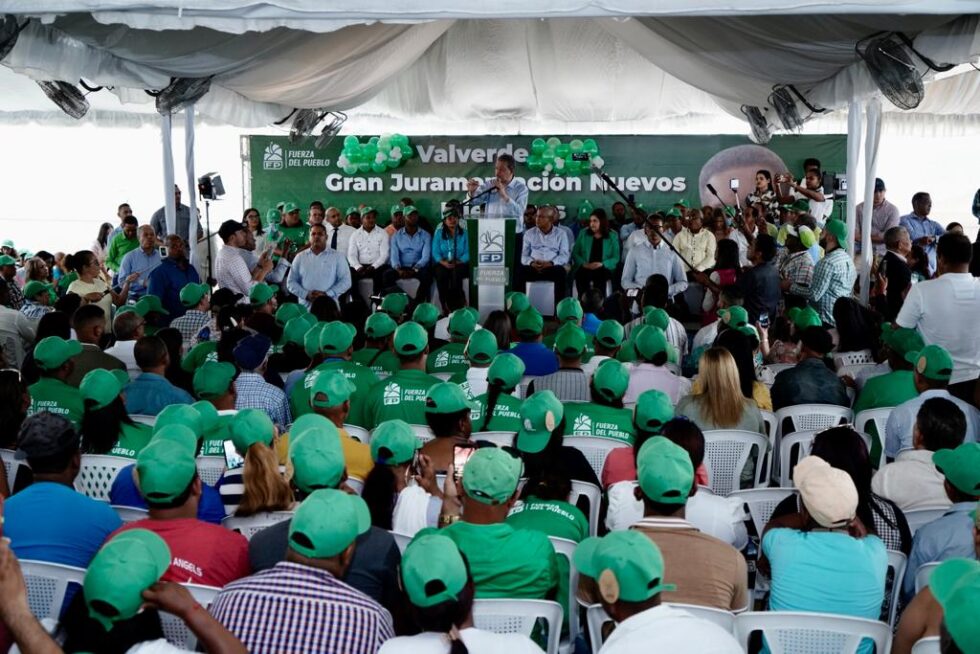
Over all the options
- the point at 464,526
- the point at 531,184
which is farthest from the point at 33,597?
the point at 531,184

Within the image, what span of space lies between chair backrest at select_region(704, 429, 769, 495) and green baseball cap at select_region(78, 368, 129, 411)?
270 cm

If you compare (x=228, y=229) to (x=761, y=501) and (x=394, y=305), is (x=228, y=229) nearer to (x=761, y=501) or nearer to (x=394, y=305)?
(x=394, y=305)

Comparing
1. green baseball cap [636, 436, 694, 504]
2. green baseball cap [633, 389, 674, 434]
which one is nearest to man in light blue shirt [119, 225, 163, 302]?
green baseball cap [633, 389, 674, 434]

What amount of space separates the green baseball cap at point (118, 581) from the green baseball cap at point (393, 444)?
5.25ft

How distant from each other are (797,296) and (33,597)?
686cm

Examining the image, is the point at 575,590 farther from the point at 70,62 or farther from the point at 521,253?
the point at 521,253

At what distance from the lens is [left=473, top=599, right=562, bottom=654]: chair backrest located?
2.76 meters

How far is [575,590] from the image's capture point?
10.8ft

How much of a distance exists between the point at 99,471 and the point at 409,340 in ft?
6.07

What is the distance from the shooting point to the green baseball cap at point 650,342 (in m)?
5.74

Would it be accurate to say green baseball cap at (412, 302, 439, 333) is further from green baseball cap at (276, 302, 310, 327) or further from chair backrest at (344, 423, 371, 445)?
chair backrest at (344, 423, 371, 445)

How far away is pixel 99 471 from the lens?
4324 mm

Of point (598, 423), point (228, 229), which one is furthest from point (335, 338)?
point (228, 229)

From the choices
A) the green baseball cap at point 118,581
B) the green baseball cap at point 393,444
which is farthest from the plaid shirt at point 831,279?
the green baseball cap at point 118,581
